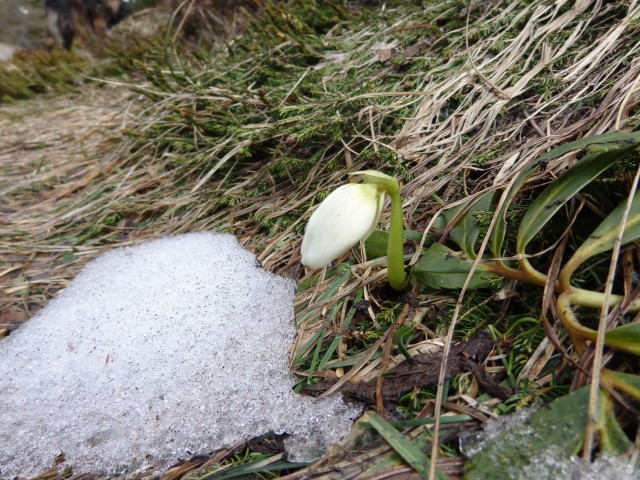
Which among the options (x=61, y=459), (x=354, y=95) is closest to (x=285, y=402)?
(x=61, y=459)

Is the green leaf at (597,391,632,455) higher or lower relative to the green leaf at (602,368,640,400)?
lower

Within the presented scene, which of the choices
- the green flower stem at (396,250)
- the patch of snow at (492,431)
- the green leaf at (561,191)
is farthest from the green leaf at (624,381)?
the green flower stem at (396,250)

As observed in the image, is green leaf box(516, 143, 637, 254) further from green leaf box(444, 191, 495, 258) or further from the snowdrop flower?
the snowdrop flower

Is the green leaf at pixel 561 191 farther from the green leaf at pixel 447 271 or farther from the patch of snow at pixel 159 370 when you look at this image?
the patch of snow at pixel 159 370

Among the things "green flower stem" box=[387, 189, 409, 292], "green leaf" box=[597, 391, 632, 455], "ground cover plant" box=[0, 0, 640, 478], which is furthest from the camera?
"green flower stem" box=[387, 189, 409, 292]

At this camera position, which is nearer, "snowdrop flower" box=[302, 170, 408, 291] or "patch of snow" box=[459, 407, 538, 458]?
"patch of snow" box=[459, 407, 538, 458]

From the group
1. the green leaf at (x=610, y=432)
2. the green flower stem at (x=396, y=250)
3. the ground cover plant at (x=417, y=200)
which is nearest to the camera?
the green leaf at (x=610, y=432)

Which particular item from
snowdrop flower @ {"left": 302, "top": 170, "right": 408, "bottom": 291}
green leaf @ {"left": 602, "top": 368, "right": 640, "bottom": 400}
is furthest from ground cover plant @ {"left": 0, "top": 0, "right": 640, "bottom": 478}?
snowdrop flower @ {"left": 302, "top": 170, "right": 408, "bottom": 291}
